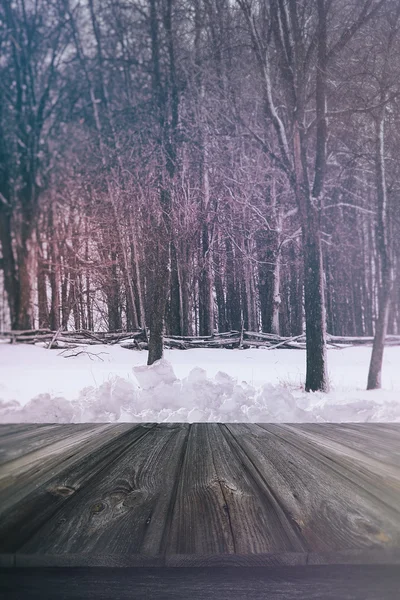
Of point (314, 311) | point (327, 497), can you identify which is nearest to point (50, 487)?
point (327, 497)

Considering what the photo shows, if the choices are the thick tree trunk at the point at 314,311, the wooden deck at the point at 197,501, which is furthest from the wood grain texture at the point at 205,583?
the thick tree trunk at the point at 314,311

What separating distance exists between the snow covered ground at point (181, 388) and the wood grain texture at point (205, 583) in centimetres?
107

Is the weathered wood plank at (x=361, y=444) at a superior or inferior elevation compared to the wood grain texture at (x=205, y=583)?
superior

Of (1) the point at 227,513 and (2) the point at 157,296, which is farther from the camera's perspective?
(2) the point at 157,296

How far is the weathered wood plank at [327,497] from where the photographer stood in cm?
92

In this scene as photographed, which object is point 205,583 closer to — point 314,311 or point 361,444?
point 361,444

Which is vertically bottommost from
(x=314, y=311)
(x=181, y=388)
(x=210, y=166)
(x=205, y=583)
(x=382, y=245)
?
(x=205, y=583)

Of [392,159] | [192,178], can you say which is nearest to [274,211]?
[192,178]

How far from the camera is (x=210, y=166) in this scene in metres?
1.97

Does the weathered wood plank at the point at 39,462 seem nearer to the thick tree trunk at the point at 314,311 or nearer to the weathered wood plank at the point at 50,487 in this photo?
the weathered wood plank at the point at 50,487

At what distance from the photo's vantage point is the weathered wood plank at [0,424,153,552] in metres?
0.92

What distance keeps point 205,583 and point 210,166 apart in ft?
5.20

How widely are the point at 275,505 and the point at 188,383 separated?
0.97 m

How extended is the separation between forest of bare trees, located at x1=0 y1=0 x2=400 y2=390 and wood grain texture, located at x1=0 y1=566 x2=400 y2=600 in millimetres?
1158
